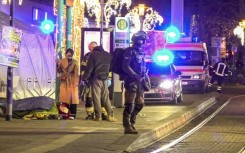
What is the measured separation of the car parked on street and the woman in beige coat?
6653mm

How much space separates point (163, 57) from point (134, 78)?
1463cm

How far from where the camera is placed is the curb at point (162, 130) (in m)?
11.6

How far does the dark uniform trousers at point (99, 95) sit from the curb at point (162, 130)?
1.52 metres

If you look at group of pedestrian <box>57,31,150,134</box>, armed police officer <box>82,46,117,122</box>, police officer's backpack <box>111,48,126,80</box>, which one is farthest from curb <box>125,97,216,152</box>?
armed police officer <box>82,46,117,122</box>

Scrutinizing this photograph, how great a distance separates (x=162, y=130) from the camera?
1387 cm

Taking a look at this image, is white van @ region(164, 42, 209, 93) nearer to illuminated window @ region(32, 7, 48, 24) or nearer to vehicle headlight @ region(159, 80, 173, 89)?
illuminated window @ region(32, 7, 48, 24)

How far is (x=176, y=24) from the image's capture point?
43.4 meters

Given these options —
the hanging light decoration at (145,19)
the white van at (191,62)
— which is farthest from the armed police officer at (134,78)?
the hanging light decoration at (145,19)

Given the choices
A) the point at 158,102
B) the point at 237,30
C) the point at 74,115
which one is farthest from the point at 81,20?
the point at 237,30

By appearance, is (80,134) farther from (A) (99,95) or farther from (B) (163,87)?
(B) (163,87)

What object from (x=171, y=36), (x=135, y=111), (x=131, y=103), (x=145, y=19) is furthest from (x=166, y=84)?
(x=145, y=19)

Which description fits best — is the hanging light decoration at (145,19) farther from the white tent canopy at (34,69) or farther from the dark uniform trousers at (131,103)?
the dark uniform trousers at (131,103)

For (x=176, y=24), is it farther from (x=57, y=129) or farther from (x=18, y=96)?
(x=57, y=129)

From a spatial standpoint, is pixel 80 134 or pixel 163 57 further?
pixel 163 57
